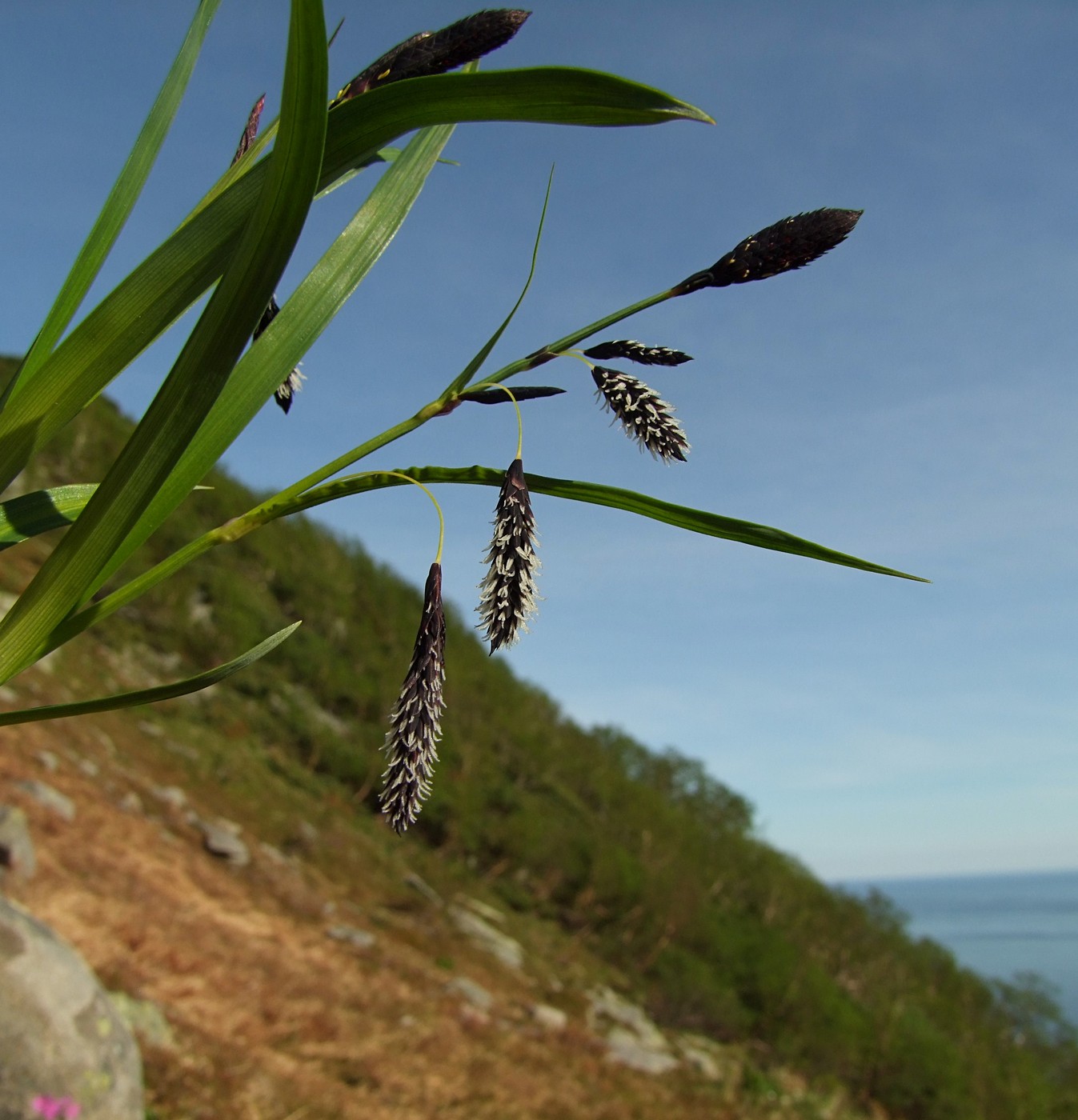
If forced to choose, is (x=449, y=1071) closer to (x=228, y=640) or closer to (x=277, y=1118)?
(x=277, y=1118)

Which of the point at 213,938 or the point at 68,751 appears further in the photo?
the point at 68,751

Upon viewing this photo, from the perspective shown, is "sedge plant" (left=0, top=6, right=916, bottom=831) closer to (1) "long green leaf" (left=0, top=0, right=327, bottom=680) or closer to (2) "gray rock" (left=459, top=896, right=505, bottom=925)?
(1) "long green leaf" (left=0, top=0, right=327, bottom=680)

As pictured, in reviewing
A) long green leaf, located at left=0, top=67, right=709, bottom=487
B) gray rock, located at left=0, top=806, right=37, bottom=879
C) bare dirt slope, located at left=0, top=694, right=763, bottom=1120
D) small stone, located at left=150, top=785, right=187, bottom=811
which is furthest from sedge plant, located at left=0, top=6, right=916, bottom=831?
small stone, located at left=150, top=785, right=187, bottom=811

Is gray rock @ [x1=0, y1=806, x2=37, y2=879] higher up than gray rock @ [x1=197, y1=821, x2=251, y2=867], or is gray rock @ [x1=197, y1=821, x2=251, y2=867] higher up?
gray rock @ [x1=0, y1=806, x2=37, y2=879]

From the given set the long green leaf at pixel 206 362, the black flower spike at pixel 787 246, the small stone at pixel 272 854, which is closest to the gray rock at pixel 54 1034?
the long green leaf at pixel 206 362

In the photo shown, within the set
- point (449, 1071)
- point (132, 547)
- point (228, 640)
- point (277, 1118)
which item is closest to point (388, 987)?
point (449, 1071)
